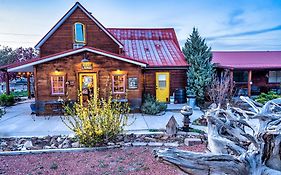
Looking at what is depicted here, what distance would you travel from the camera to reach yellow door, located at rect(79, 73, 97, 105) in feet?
38.8

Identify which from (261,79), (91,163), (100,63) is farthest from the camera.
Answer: (261,79)

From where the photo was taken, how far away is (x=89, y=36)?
14.8 m

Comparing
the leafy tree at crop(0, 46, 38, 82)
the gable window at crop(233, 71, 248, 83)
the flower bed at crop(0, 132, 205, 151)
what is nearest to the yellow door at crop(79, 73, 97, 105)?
the flower bed at crop(0, 132, 205, 151)

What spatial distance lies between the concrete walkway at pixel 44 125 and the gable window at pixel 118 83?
1.61 metres

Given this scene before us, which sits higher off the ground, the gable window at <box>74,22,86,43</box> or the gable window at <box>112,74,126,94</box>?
the gable window at <box>74,22,86,43</box>

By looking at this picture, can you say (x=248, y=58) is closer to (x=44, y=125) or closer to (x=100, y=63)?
(x=100, y=63)

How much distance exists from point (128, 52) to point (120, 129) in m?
10.3

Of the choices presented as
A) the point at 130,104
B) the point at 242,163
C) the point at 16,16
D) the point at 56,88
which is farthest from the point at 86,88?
the point at 242,163

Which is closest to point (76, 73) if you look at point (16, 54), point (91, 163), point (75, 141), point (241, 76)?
point (75, 141)

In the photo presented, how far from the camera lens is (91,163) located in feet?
17.1

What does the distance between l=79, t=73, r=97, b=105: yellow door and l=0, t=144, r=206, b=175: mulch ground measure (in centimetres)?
616

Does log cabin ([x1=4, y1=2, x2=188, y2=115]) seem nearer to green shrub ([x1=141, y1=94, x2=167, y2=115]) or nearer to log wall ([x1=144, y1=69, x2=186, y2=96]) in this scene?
log wall ([x1=144, y1=69, x2=186, y2=96])

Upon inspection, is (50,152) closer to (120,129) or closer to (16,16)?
(120,129)

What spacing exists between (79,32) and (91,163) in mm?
11337
